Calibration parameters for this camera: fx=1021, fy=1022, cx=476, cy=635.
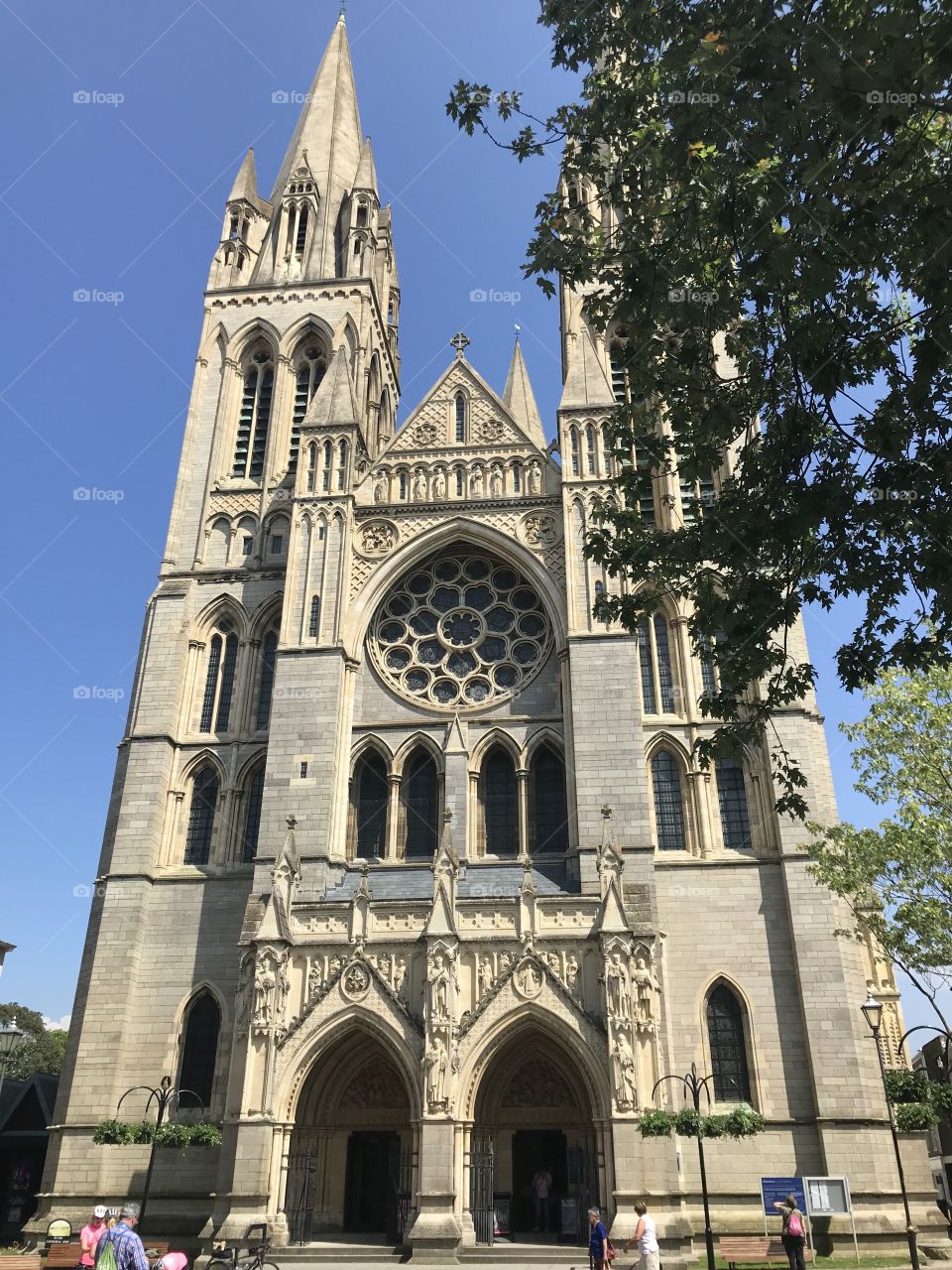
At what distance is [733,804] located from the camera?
83.0 feet

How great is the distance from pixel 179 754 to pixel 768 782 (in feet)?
50.4

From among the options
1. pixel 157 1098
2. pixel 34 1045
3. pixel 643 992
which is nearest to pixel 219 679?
pixel 157 1098

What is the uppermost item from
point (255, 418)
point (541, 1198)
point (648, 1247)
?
point (255, 418)

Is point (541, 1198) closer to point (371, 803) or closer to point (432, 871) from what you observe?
point (432, 871)

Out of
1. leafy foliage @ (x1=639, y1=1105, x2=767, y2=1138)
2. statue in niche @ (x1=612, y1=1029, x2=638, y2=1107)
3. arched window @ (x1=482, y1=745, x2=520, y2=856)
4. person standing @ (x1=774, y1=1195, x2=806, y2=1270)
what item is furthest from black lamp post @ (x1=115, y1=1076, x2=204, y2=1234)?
person standing @ (x1=774, y1=1195, x2=806, y2=1270)

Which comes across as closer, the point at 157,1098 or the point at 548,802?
the point at 157,1098

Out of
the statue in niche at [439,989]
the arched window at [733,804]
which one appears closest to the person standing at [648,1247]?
the statue in niche at [439,989]

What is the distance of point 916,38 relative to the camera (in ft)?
27.5

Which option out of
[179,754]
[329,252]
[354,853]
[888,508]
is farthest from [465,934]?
[329,252]

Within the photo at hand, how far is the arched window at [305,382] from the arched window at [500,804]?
40.8ft

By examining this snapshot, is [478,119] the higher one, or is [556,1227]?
[478,119]

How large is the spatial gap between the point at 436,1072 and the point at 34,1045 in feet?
154

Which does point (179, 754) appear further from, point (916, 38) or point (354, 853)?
point (916, 38)

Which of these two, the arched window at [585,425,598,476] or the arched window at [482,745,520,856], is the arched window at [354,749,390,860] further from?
the arched window at [585,425,598,476]
